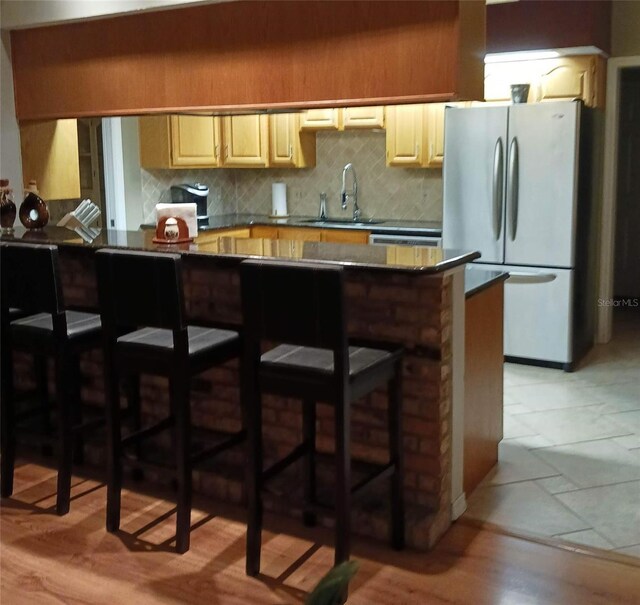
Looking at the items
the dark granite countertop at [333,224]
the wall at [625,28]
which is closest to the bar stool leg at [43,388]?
the dark granite countertop at [333,224]

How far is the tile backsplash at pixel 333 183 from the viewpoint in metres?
6.07

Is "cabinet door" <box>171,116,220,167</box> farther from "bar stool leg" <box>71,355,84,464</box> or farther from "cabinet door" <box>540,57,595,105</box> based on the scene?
"bar stool leg" <box>71,355,84,464</box>

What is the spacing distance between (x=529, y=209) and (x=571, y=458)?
1.92 meters

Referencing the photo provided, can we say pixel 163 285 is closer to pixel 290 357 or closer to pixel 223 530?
pixel 290 357

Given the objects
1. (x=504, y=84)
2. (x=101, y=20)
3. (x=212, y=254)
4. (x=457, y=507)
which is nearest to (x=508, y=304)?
(x=504, y=84)

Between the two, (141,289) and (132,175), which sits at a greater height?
(132,175)

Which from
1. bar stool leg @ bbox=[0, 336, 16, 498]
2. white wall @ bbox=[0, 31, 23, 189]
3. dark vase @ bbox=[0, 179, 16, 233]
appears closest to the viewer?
bar stool leg @ bbox=[0, 336, 16, 498]

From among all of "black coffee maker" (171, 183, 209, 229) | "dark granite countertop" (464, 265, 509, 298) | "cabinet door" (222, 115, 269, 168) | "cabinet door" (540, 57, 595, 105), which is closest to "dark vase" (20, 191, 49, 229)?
"black coffee maker" (171, 183, 209, 229)

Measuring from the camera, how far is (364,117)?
19.0 feet

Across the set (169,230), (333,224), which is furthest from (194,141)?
(169,230)

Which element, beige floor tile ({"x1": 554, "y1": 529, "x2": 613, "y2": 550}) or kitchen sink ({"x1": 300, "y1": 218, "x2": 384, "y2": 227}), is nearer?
beige floor tile ({"x1": 554, "y1": 529, "x2": 613, "y2": 550})

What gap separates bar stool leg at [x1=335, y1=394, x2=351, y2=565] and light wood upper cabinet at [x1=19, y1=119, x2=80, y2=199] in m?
2.80

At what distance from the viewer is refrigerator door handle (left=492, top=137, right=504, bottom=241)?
5.08 m

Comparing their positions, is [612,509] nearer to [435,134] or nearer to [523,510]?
[523,510]
